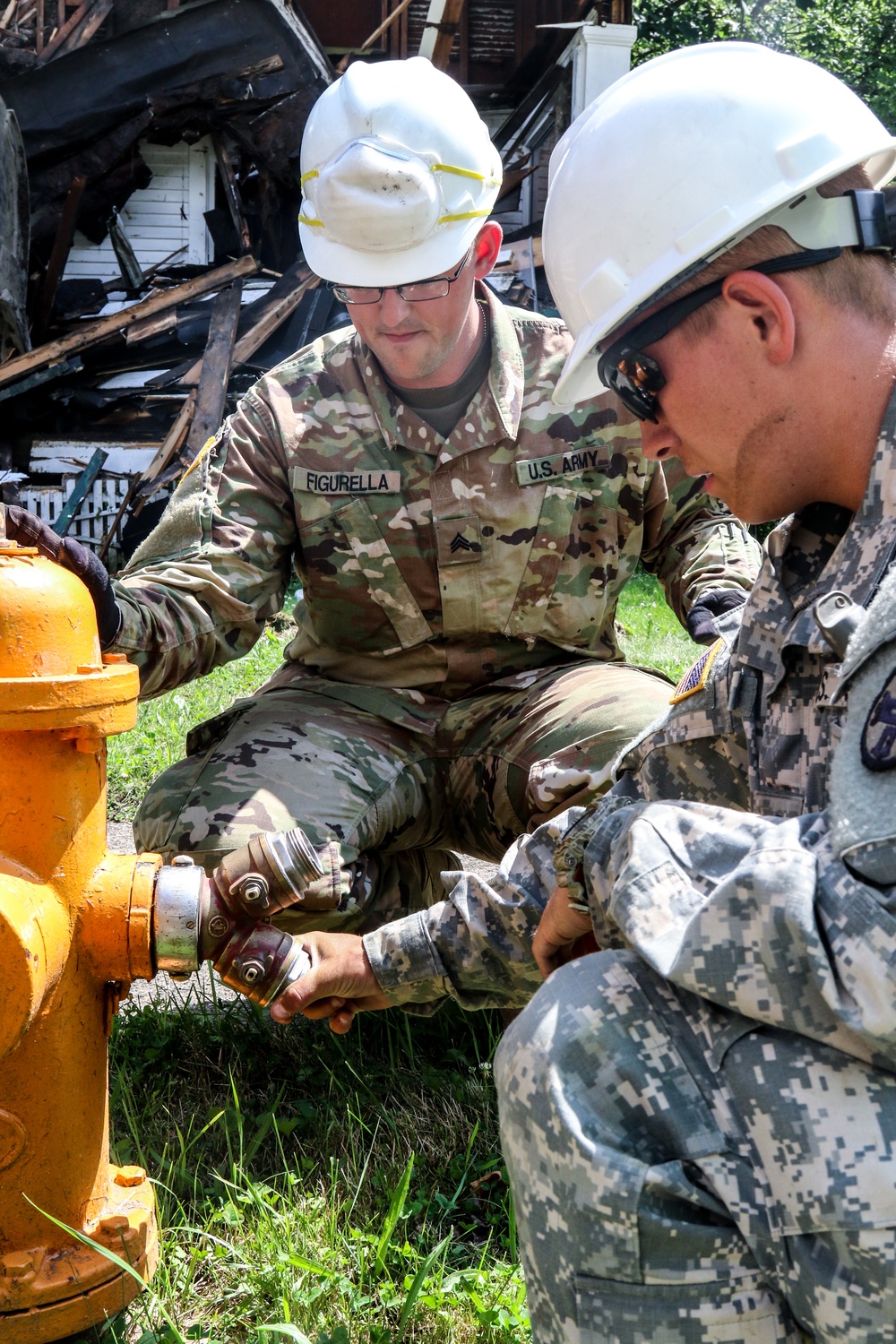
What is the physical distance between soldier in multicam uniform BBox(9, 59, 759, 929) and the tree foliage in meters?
20.9

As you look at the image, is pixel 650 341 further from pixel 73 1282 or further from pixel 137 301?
pixel 137 301

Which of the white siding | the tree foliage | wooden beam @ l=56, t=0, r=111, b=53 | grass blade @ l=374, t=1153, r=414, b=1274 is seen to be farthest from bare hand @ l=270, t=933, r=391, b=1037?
the tree foliage

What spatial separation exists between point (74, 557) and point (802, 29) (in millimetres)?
25784

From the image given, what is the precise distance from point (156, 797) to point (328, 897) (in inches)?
20.5

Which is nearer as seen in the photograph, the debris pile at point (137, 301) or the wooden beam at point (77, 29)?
the debris pile at point (137, 301)

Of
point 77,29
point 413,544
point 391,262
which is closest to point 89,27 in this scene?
point 77,29

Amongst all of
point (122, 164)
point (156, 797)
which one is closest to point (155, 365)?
point (122, 164)

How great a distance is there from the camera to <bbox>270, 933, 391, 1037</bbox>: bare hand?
1.99 metres

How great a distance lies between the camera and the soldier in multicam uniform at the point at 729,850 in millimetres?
1290

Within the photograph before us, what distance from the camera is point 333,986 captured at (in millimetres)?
2047

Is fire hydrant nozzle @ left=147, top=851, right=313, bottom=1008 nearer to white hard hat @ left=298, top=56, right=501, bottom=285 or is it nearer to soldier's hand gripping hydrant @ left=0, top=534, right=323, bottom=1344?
soldier's hand gripping hydrant @ left=0, top=534, right=323, bottom=1344

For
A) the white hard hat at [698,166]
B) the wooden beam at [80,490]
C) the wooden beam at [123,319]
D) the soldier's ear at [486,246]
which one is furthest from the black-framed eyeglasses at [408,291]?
the wooden beam at [123,319]

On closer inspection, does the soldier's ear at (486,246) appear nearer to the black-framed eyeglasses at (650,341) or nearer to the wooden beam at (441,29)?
the black-framed eyeglasses at (650,341)

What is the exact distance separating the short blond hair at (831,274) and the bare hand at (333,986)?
109cm
